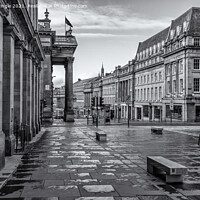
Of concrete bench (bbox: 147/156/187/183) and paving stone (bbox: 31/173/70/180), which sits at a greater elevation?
concrete bench (bbox: 147/156/187/183)

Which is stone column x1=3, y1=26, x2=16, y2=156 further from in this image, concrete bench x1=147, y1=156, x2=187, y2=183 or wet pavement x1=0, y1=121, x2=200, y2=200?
concrete bench x1=147, y1=156, x2=187, y2=183

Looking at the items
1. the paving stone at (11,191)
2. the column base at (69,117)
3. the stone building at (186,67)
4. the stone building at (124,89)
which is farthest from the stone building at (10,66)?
the stone building at (124,89)

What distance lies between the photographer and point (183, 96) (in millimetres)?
57406

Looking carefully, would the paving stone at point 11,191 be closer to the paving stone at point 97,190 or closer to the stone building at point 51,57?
the paving stone at point 97,190

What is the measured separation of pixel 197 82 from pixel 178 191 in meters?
51.0

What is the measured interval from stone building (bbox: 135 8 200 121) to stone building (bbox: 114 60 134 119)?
7016mm

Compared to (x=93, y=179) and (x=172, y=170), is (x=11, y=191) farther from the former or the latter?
(x=172, y=170)

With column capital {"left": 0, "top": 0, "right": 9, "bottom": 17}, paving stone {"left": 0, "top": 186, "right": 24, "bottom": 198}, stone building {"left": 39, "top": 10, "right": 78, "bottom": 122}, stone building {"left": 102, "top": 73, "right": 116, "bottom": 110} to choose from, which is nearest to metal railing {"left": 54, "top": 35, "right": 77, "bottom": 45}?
stone building {"left": 39, "top": 10, "right": 78, "bottom": 122}

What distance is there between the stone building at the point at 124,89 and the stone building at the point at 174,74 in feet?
23.0

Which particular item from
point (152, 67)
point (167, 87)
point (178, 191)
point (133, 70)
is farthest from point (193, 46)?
point (178, 191)

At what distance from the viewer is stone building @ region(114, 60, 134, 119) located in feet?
305

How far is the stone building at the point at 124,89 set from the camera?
93062 millimetres

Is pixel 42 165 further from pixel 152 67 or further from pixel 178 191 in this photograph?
pixel 152 67

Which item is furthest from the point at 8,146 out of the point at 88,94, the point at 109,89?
the point at 88,94
